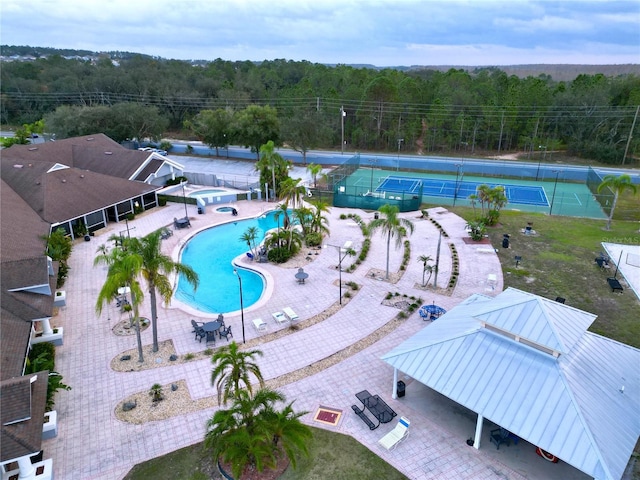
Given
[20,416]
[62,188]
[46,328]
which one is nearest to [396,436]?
[20,416]

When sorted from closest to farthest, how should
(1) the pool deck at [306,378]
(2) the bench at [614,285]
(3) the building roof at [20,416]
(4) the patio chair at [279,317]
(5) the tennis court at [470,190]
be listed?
(3) the building roof at [20,416] → (1) the pool deck at [306,378] → (4) the patio chair at [279,317] → (2) the bench at [614,285] → (5) the tennis court at [470,190]

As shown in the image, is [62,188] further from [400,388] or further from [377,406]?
[400,388]

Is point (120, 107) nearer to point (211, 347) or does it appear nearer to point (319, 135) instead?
point (319, 135)

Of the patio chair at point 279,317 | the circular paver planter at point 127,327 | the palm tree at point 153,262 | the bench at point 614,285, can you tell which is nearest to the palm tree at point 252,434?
the palm tree at point 153,262

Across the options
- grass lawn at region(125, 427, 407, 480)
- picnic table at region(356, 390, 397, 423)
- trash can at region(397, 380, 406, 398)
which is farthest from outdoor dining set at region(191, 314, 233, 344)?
trash can at region(397, 380, 406, 398)

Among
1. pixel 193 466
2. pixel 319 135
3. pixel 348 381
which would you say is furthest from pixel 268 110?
pixel 193 466

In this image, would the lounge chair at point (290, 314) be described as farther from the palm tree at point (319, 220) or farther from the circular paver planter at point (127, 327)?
the palm tree at point (319, 220)
